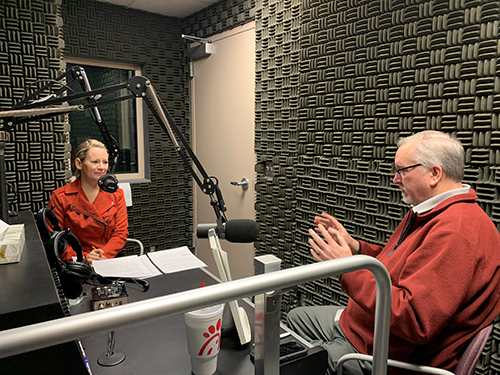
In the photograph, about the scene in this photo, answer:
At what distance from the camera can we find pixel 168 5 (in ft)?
12.6

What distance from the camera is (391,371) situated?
4.86ft

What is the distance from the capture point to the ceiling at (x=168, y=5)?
3.74 meters

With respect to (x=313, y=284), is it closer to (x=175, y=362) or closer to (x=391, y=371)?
(x=391, y=371)

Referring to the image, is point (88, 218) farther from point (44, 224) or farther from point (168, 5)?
point (168, 5)

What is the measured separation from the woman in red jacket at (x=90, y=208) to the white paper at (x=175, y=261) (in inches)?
20.7

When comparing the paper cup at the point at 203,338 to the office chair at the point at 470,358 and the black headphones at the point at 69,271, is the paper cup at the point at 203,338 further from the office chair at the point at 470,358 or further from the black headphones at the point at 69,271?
the office chair at the point at 470,358

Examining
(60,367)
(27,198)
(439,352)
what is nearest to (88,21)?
(27,198)

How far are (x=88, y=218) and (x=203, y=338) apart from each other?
177 cm

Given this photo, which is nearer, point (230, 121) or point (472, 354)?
point (472, 354)

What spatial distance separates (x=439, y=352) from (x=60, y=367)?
1.27m

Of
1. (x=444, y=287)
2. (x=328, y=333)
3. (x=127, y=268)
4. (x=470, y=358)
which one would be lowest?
(x=328, y=333)

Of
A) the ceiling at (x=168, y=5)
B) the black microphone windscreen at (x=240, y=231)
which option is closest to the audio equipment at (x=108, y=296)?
the black microphone windscreen at (x=240, y=231)

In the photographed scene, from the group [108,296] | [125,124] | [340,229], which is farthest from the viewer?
[125,124]

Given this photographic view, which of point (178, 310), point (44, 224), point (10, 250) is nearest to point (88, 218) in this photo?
point (44, 224)
